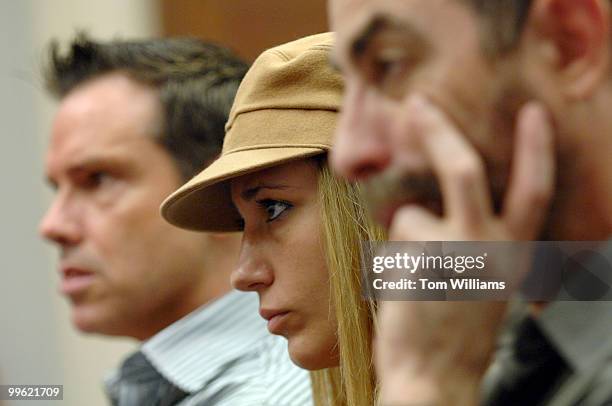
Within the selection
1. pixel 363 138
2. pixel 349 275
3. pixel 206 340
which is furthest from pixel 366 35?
pixel 206 340

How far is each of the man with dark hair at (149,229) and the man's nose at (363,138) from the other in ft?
4.78

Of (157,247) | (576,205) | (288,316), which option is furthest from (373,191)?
(157,247)

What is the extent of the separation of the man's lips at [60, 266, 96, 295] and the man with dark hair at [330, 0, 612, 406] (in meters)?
1.79

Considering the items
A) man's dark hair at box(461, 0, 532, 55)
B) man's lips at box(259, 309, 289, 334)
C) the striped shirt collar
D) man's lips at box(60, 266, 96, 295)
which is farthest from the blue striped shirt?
man's dark hair at box(461, 0, 532, 55)

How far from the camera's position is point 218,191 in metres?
2.09

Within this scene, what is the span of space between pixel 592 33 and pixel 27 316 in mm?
3755

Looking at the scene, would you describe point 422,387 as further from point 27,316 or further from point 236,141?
point 27,316

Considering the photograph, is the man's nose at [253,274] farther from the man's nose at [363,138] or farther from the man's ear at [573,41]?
the man's ear at [573,41]

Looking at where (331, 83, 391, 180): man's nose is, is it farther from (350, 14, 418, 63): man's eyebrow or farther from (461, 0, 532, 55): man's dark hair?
(461, 0, 532, 55): man's dark hair

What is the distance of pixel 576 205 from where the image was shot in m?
1.16

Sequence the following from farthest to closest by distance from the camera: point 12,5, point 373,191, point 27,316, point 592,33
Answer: point 12,5 < point 27,316 < point 373,191 < point 592,33

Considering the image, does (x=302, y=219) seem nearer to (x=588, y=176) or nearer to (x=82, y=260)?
(x=588, y=176)

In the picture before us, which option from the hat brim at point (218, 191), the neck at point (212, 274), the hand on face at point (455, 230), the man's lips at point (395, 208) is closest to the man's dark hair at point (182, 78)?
the neck at point (212, 274)

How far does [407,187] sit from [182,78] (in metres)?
1.93
